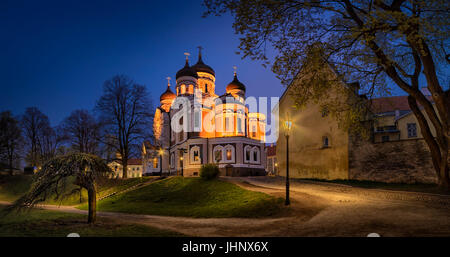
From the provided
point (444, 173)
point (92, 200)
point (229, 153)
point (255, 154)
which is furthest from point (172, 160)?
point (444, 173)

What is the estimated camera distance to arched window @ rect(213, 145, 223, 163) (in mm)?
39906

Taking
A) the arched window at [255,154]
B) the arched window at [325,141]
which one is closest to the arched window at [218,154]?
the arched window at [255,154]

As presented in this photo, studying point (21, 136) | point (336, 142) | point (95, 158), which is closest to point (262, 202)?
point (95, 158)

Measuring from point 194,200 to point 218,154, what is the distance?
17696mm

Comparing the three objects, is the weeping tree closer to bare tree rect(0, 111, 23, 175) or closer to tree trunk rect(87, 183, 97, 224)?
→ tree trunk rect(87, 183, 97, 224)

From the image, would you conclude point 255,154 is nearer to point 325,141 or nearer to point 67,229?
point 325,141

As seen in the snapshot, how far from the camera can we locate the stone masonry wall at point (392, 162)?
70.1 ft

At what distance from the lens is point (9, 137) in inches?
1603

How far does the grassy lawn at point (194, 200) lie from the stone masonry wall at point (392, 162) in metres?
10.5

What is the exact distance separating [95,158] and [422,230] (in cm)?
1200

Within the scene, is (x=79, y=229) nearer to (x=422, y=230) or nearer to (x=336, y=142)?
(x=422, y=230)

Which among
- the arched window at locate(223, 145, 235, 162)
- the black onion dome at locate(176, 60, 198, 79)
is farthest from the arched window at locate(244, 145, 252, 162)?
the black onion dome at locate(176, 60, 198, 79)

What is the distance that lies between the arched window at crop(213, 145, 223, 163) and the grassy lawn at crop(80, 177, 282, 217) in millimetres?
8585

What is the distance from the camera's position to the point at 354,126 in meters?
16.2
